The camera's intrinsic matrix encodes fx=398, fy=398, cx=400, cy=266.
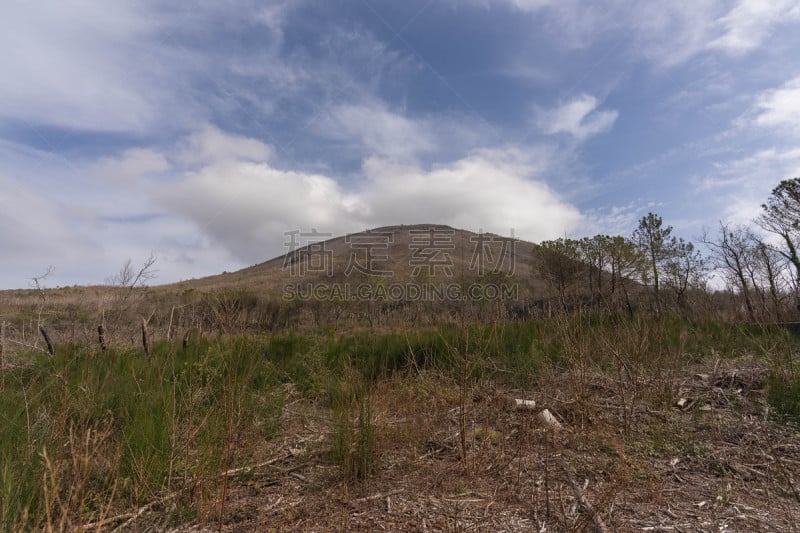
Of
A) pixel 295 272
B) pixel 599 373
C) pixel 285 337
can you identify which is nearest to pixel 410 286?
pixel 295 272

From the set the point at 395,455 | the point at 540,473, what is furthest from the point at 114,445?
the point at 540,473

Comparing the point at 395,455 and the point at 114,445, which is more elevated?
the point at 114,445

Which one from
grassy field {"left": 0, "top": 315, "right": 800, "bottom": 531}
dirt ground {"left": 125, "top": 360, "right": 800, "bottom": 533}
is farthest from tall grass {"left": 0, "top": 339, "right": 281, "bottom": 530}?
dirt ground {"left": 125, "top": 360, "right": 800, "bottom": 533}

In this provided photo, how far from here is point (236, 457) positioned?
3633 millimetres

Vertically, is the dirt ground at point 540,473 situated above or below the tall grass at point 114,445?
below

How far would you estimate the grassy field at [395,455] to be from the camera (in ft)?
8.52

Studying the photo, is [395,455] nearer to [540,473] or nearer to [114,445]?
[540,473]

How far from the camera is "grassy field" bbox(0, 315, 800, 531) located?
2596 mm

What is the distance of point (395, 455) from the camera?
150 inches

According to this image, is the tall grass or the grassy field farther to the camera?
the grassy field

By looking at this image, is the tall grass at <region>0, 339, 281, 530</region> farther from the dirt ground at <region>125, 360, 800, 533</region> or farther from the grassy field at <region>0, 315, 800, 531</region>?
the dirt ground at <region>125, 360, 800, 533</region>

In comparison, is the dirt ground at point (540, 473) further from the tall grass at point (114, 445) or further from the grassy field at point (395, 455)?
the tall grass at point (114, 445)

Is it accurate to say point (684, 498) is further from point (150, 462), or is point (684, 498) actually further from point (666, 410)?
point (150, 462)

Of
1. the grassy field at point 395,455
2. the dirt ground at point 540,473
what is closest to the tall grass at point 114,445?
the grassy field at point 395,455
